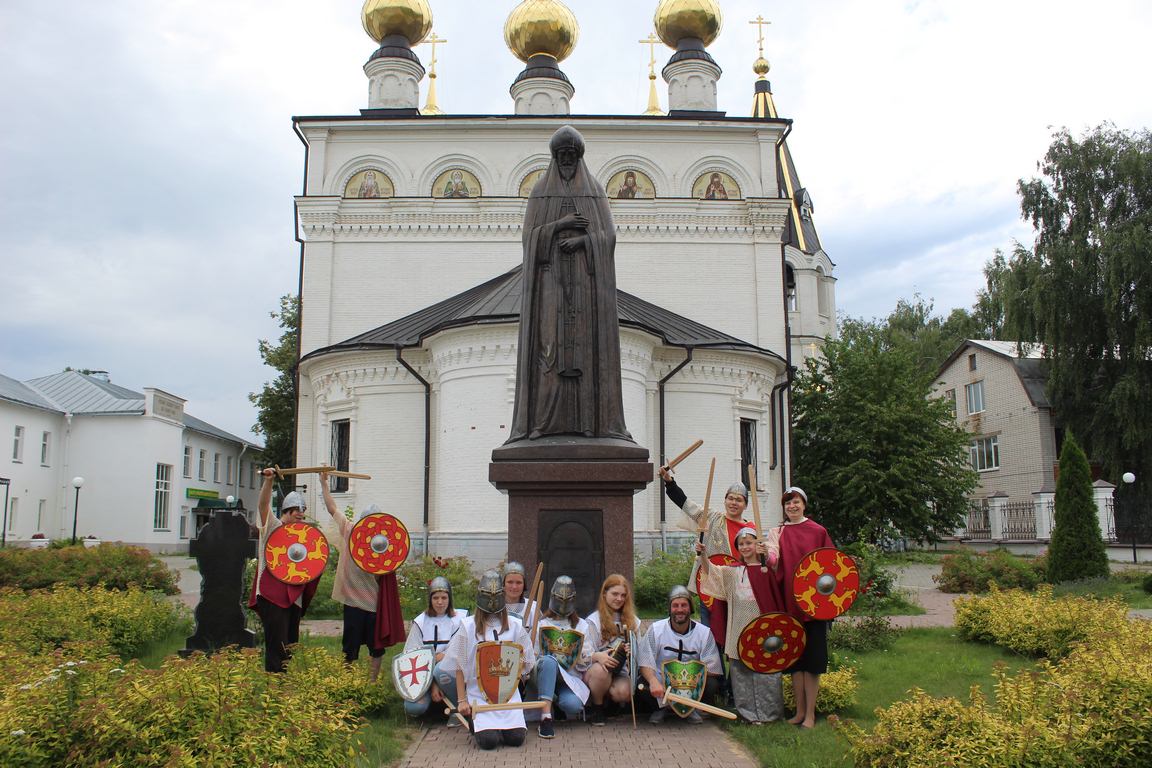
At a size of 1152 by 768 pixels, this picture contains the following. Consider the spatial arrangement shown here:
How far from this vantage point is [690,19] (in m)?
26.2

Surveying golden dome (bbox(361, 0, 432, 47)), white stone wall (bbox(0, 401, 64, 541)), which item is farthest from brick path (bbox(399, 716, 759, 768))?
white stone wall (bbox(0, 401, 64, 541))

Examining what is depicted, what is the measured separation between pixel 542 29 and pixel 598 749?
2294 cm

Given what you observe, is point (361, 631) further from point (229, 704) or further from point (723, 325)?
point (723, 325)

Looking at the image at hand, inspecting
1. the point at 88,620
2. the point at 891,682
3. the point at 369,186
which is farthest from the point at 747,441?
the point at 88,620

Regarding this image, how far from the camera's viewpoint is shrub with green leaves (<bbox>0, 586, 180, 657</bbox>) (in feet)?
27.7

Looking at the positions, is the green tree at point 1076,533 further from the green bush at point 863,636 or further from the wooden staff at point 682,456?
the wooden staff at point 682,456

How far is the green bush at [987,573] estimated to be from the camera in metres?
15.2

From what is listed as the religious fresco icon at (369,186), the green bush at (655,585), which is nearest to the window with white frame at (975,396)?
the religious fresco icon at (369,186)

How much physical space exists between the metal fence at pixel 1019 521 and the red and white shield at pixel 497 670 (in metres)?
26.4

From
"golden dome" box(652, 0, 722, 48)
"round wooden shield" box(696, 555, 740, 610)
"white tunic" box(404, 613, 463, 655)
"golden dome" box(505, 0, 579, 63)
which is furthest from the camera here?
"golden dome" box(652, 0, 722, 48)

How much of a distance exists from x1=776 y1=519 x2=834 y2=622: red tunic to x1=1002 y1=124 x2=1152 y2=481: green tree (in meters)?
25.0

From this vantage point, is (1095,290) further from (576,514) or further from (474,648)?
(474,648)

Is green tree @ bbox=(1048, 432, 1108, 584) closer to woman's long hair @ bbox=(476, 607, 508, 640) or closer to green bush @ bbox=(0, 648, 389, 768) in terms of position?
woman's long hair @ bbox=(476, 607, 508, 640)

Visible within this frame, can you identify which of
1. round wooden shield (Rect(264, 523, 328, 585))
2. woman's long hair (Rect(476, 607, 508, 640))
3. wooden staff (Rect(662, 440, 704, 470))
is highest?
wooden staff (Rect(662, 440, 704, 470))
